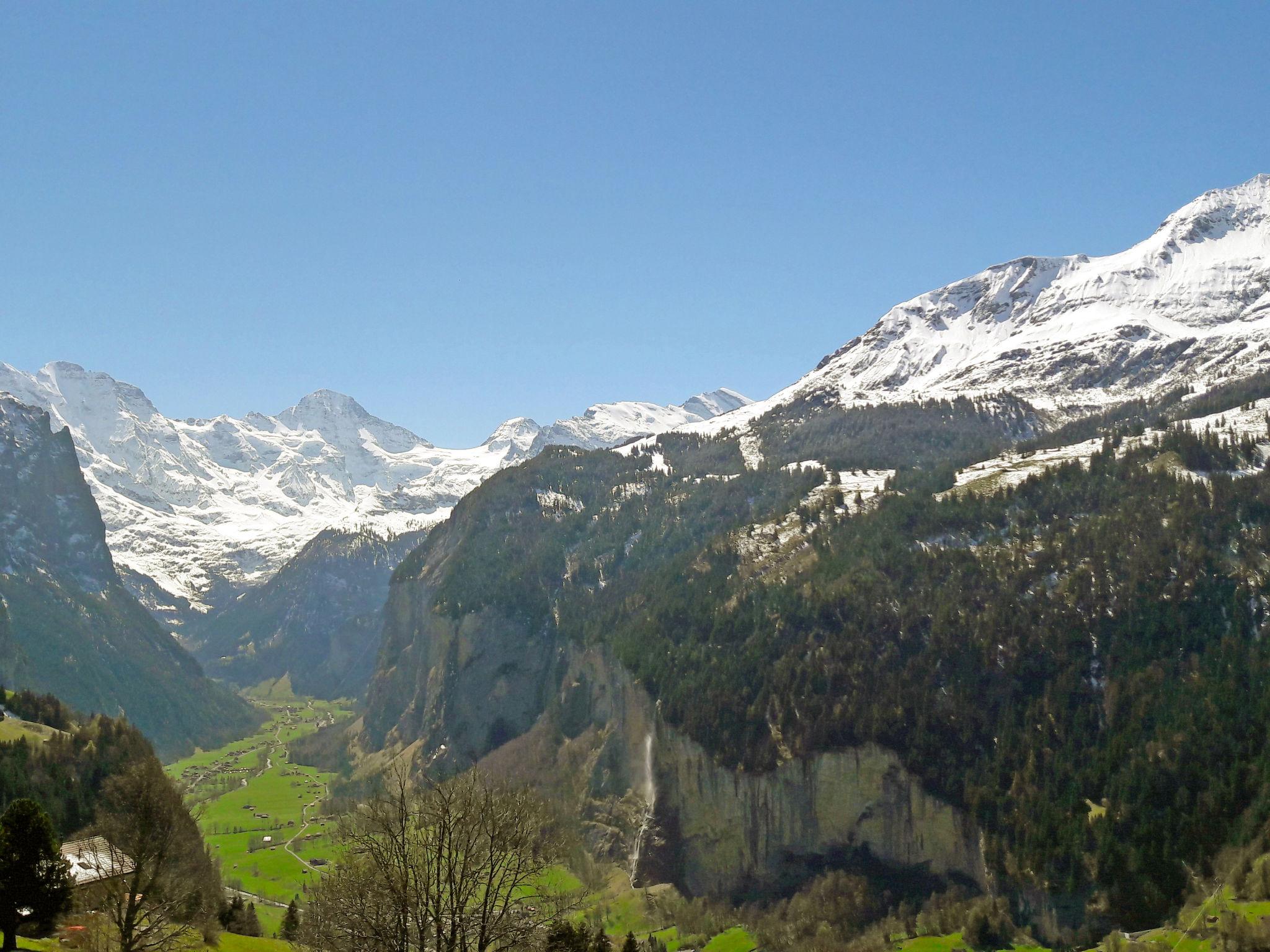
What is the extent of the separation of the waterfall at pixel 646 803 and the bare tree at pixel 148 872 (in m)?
81.2

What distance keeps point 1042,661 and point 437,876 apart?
9634 centimetres

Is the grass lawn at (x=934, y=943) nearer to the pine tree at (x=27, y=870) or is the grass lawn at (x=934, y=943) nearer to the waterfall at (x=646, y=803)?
the waterfall at (x=646, y=803)

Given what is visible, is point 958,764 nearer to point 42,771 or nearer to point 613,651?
point 613,651

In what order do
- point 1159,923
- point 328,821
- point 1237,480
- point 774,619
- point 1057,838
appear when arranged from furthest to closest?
1. point 328,821
2. point 774,619
3. point 1237,480
4. point 1057,838
5. point 1159,923

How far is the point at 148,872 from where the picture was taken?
58.2 meters

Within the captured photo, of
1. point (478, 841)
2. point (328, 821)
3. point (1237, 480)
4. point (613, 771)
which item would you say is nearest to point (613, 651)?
point (613, 771)

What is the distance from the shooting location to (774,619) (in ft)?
509

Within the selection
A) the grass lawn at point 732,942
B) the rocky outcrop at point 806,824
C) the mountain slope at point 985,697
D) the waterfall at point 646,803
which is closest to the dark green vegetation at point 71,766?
the grass lawn at point 732,942

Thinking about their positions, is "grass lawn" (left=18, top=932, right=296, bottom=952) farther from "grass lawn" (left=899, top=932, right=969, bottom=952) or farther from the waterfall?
"grass lawn" (left=899, top=932, right=969, bottom=952)

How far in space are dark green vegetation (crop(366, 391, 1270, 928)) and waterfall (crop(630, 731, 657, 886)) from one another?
25.6ft

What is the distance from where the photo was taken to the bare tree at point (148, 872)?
174 ft

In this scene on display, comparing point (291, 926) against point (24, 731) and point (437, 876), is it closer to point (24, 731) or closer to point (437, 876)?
point (437, 876)

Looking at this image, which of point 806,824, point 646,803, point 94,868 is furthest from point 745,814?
point 94,868

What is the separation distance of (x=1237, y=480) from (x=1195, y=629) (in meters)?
31.8
